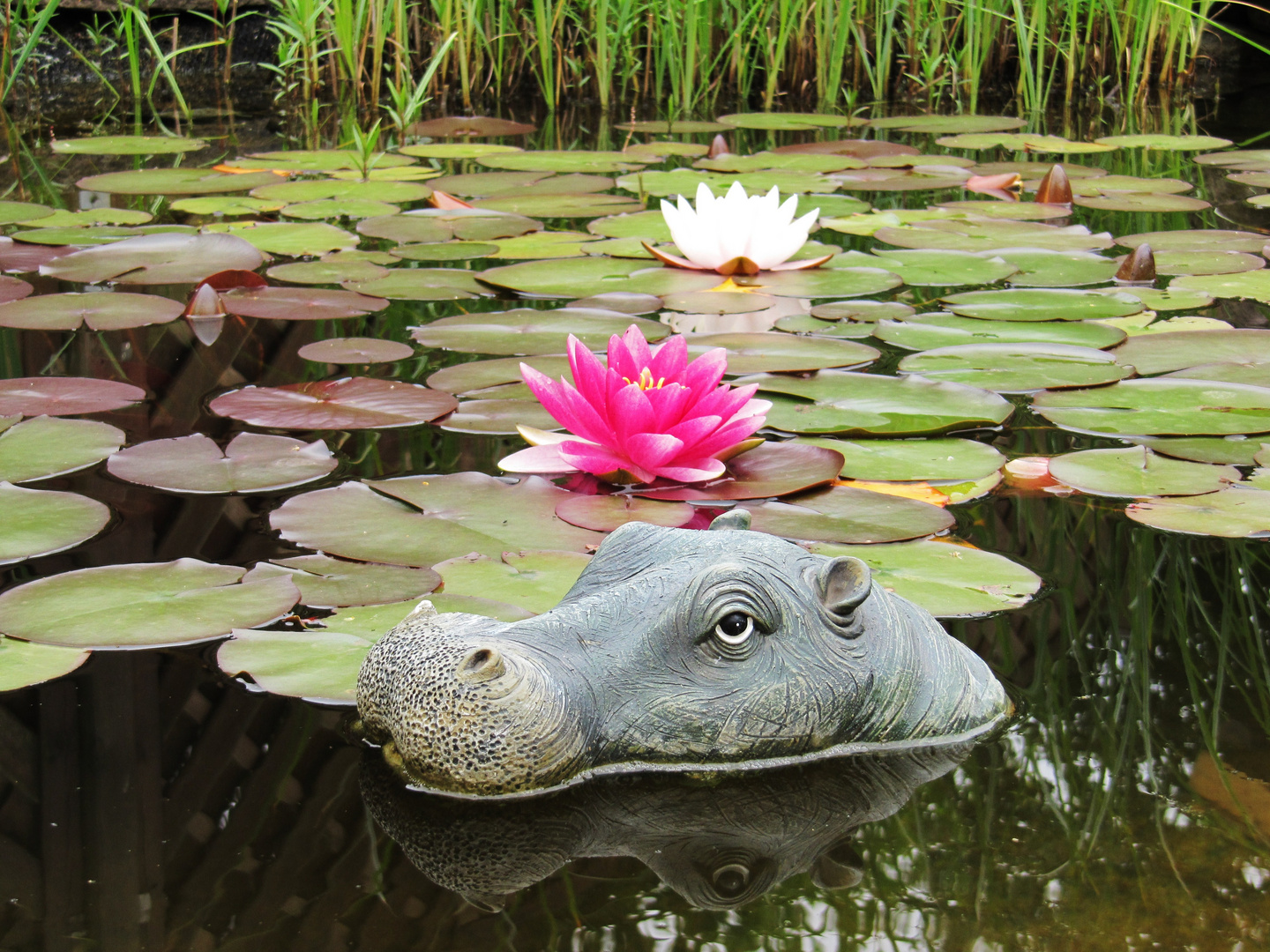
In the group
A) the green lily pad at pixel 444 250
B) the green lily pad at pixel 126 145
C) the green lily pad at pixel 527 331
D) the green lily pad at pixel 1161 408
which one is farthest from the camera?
the green lily pad at pixel 126 145

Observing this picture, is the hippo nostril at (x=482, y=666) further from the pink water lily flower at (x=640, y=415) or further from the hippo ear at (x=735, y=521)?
the pink water lily flower at (x=640, y=415)

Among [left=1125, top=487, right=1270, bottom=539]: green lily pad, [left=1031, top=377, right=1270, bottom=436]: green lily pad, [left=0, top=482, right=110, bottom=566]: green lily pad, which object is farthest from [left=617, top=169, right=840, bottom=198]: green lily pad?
[left=0, top=482, right=110, bottom=566]: green lily pad

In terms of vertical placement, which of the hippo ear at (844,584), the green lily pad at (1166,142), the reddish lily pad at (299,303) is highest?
the green lily pad at (1166,142)

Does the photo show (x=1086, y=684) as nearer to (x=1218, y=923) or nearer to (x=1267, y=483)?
(x=1218, y=923)

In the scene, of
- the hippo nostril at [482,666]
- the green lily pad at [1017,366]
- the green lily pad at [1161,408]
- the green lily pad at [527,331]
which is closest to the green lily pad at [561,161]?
the green lily pad at [527,331]

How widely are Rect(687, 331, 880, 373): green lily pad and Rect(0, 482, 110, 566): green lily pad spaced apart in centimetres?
158

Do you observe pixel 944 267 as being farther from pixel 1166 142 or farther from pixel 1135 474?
pixel 1166 142

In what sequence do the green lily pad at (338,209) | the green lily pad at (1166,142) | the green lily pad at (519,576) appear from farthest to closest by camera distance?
the green lily pad at (1166,142) → the green lily pad at (338,209) → the green lily pad at (519,576)

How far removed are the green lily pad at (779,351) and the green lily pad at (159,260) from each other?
1.69 metres

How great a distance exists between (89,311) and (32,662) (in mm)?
2121

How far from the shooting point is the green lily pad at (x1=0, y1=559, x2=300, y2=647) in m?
2.08

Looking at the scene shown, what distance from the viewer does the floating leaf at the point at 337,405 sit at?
10.1ft

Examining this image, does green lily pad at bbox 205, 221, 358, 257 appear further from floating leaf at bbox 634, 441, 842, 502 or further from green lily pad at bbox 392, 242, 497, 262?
floating leaf at bbox 634, 441, 842, 502

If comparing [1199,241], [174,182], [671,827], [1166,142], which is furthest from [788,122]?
[671,827]
